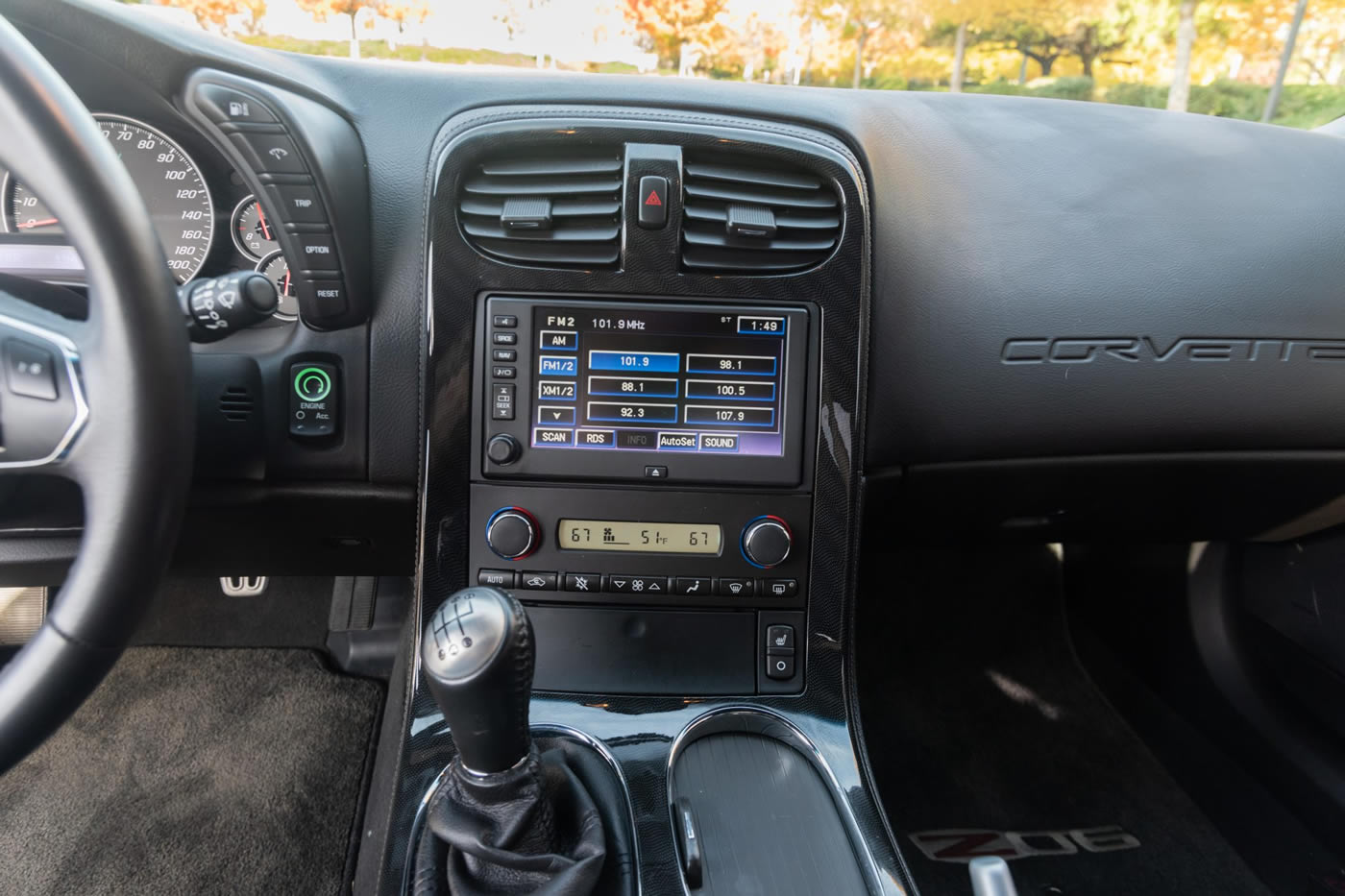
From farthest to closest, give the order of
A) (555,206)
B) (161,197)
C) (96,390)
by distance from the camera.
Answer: (161,197) < (555,206) < (96,390)

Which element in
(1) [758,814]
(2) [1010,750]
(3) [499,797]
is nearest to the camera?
(3) [499,797]

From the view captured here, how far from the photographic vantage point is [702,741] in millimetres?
1250

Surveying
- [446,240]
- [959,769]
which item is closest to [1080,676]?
[959,769]

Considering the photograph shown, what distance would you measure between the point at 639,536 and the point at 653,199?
0.49 metres

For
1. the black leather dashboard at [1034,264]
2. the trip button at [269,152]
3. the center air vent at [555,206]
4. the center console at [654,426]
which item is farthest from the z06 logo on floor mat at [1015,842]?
the trip button at [269,152]

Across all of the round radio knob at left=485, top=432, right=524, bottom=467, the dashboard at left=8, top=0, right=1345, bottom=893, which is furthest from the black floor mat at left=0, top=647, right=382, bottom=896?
the round radio knob at left=485, top=432, right=524, bottom=467

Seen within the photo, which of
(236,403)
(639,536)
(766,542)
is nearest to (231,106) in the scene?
(236,403)

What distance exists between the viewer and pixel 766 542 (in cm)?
130

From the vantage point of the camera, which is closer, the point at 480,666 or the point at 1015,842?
the point at 480,666

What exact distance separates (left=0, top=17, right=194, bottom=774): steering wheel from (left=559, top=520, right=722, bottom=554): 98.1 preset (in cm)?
55

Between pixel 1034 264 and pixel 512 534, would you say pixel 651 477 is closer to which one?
pixel 512 534

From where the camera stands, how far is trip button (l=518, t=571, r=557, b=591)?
1.30 m

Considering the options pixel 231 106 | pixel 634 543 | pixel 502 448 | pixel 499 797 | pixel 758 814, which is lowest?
pixel 758 814

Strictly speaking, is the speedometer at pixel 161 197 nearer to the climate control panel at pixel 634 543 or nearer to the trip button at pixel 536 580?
the climate control panel at pixel 634 543
